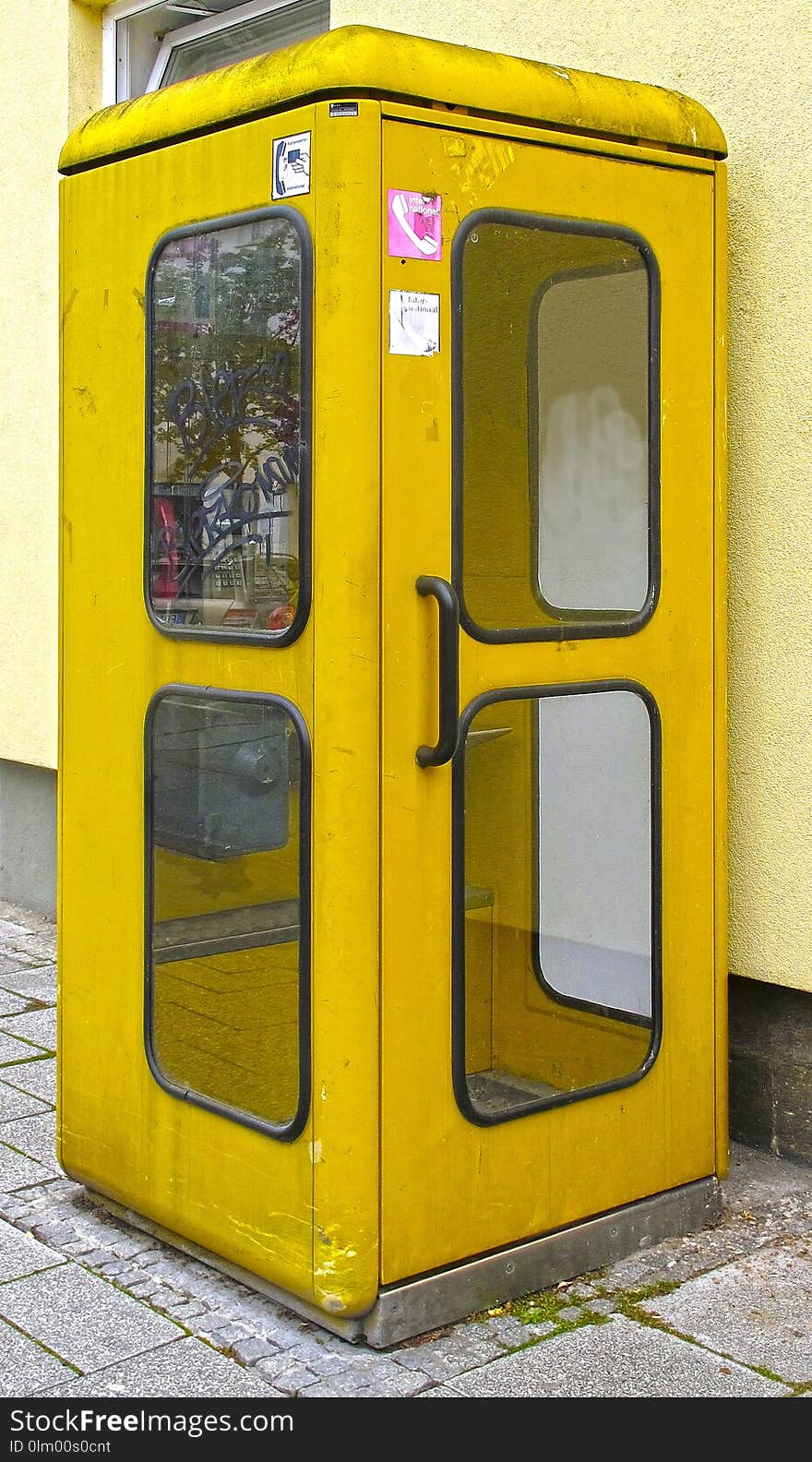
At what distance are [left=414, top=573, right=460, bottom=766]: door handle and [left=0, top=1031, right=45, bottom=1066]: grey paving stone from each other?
84.0 inches

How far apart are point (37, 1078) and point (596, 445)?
2.25 m

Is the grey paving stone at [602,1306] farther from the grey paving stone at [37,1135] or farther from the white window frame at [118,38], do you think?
the white window frame at [118,38]

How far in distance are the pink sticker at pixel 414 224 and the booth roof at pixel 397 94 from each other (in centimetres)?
16

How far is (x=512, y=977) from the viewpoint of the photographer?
3221 millimetres

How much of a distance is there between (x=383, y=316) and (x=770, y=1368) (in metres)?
1.82

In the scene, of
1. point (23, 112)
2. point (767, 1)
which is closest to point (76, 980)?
point (767, 1)

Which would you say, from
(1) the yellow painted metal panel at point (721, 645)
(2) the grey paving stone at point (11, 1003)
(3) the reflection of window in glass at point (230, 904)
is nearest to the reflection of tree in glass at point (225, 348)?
(3) the reflection of window in glass at point (230, 904)

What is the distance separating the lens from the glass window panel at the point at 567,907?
3025mm

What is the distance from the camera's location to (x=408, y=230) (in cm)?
269

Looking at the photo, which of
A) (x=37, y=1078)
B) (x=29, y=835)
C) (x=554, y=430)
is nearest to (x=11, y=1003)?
(x=37, y=1078)

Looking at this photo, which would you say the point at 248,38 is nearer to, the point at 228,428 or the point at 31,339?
the point at 31,339

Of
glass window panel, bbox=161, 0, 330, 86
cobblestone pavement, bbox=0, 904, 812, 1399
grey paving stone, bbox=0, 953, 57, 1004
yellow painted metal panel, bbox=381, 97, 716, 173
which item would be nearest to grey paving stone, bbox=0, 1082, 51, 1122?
cobblestone pavement, bbox=0, 904, 812, 1399

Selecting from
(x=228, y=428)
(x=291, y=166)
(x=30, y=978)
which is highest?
(x=291, y=166)

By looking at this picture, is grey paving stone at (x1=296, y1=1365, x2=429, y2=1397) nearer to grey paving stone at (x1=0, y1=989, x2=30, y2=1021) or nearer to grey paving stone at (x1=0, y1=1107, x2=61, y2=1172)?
grey paving stone at (x1=0, y1=1107, x2=61, y2=1172)
